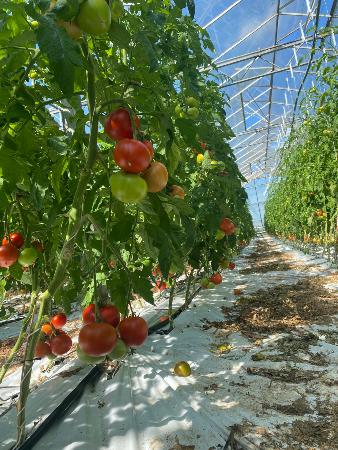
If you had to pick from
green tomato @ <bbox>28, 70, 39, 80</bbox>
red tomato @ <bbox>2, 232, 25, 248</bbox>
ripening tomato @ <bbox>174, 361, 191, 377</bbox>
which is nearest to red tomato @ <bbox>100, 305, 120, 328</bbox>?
red tomato @ <bbox>2, 232, 25, 248</bbox>

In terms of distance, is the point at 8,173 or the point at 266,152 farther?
the point at 266,152

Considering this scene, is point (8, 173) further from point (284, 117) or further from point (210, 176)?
point (284, 117)

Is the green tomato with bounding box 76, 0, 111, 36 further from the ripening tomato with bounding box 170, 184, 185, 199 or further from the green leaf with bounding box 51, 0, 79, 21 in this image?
the ripening tomato with bounding box 170, 184, 185, 199

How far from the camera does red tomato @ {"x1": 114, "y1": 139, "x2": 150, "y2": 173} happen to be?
2.38 ft

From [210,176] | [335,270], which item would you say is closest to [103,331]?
[210,176]

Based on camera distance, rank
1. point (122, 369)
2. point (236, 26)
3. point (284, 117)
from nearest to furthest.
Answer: point (122, 369) < point (236, 26) < point (284, 117)

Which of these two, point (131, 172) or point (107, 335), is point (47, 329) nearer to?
point (107, 335)

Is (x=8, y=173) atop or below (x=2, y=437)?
atop

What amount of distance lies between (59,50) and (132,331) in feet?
2.15

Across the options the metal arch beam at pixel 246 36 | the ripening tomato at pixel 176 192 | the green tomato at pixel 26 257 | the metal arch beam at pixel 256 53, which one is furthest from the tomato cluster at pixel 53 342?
the metal arch beam at pixel 256 53

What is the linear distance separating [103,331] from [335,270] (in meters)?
4.58

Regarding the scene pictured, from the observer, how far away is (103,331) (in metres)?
0.87

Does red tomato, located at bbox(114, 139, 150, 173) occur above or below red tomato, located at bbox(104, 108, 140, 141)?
below

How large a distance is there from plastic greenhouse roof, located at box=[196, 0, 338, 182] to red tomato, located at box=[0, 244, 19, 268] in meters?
4.08
